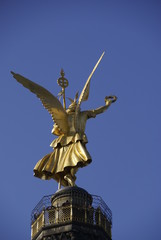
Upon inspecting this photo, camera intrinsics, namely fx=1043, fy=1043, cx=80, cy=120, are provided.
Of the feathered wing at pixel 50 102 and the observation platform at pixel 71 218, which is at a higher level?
the feathered wing at pixel 50 102

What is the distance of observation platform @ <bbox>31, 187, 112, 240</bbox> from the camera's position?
53.2m

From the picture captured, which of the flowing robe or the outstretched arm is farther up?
the outstretched arm

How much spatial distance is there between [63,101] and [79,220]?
9991 mm

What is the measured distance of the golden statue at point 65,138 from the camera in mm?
57219

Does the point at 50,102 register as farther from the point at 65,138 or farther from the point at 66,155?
the point at 66,155

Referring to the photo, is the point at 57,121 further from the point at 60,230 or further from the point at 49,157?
the point at 60,230

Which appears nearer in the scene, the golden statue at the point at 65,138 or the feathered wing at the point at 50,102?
the golden statue at the point at 65,138

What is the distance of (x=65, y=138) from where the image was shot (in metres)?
59.0

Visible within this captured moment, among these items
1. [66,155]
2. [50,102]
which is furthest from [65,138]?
[50,102]

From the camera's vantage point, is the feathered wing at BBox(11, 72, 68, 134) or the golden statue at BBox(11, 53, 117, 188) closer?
the golden statue at BBox(11, 53, 117, 188)

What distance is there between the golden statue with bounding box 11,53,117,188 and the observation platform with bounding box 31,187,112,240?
205cm

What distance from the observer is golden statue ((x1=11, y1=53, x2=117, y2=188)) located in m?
57.2

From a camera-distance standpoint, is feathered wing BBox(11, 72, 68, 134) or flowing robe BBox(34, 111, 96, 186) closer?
flowing robe BBox(34, 111, 96, 186)

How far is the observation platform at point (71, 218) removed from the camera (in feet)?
174
